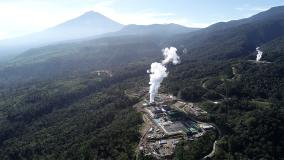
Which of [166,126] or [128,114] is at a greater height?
[166,126]

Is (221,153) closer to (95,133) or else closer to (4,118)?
(95,133)

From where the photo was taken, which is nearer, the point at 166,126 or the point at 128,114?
the point at 166,126

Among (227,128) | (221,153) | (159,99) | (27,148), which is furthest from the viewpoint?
(159,99)

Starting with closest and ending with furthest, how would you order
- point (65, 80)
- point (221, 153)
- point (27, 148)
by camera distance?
point (221, 153), point (27, 148), point (65, 80)

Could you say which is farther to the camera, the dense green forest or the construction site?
the dense green forest

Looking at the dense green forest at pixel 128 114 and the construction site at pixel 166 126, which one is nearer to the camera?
the construction site at pixel 166 126

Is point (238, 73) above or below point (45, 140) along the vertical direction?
above

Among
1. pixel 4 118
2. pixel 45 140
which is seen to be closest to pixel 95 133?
pixel 45 140

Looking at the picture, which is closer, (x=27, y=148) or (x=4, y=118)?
(x=27, y=148)
